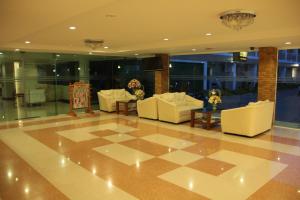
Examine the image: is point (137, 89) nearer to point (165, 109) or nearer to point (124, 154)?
point (165, 109)

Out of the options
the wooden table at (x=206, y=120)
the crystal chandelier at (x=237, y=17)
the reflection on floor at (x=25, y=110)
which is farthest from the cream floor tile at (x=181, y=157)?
the reflection on floor at (x=25, y=110)

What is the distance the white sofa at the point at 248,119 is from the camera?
19.8 feet

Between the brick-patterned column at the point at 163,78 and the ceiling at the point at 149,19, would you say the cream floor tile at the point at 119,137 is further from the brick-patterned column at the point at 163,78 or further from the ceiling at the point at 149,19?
the brick-patterned column at the point at 163,78

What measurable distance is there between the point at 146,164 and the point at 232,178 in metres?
1.45

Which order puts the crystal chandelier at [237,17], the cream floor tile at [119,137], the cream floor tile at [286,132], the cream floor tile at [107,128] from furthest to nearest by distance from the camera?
the cream floor tile at [107,128] < the cream floor tile at [286,132] < the cream floor tile at [119,137] < the crystal chandelier at [237,17]

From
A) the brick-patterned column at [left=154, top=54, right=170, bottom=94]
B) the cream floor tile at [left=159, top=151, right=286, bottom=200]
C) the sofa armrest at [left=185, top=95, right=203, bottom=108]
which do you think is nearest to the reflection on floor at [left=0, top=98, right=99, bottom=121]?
the brick-patterned column at [left=154, top=54, right=170, bottom=94]

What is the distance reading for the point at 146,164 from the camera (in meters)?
4.46

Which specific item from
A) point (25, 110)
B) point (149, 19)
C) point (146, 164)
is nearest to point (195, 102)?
point (146, 164)

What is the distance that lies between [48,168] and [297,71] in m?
7.39

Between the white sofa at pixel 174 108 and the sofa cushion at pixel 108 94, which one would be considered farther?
the sofa cushion at pixel 108 94

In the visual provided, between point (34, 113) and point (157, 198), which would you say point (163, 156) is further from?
point (34, 113)

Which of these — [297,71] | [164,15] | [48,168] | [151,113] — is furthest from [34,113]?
[297,71]

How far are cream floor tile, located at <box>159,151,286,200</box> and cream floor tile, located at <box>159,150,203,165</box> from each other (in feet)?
1.09

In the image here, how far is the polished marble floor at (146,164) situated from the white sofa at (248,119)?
0.63 feet
